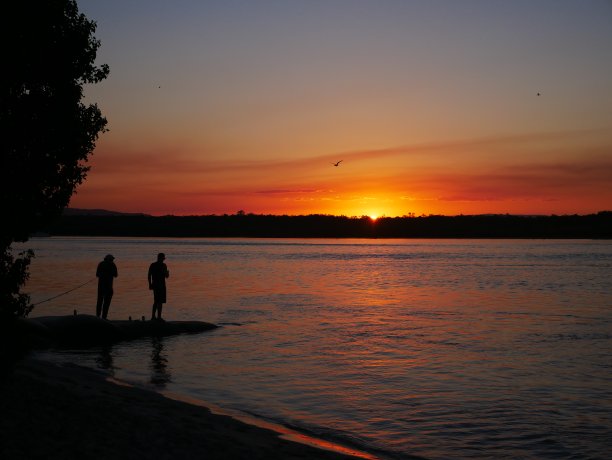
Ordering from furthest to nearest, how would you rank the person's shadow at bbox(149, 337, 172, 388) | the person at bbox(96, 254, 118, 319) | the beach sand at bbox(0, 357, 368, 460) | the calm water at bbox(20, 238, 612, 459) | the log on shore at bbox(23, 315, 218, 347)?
the person at bbox(96, 254, 118, 319)
the log on shore at bbox(23, 315, 218, 347)
the person's shadow at bbox(149, 337, 172, 388)
the calm water at bbox(20, 238, 612, 459)
the beach sand at bbox(0, 357, 368, 460)


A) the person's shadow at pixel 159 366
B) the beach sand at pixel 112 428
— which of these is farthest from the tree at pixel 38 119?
the person's shadow at pixel 159 366

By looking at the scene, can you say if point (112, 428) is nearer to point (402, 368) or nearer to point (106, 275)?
point (402, 368)

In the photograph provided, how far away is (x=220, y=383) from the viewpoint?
16453 mm

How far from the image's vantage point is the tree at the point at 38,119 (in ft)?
40.9

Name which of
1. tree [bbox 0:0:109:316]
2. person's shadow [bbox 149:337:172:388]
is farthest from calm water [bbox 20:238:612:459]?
tree [bbox 0:0:109:316]

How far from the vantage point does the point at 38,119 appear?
43.5ft

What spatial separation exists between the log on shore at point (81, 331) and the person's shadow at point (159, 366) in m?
1.13

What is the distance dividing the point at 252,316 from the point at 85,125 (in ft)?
61.3

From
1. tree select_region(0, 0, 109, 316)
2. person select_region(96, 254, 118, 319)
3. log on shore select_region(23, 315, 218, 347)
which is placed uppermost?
tree select_region(0, 0, 109, 316)

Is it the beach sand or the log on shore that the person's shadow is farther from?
the beach sand

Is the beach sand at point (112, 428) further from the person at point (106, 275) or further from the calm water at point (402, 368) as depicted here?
the person at point (106, 275)

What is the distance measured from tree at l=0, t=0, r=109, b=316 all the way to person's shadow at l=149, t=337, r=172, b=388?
4266 mm

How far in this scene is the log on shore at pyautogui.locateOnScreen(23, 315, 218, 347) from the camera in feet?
68.4

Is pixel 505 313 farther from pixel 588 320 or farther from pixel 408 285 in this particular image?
pixel 408 285
